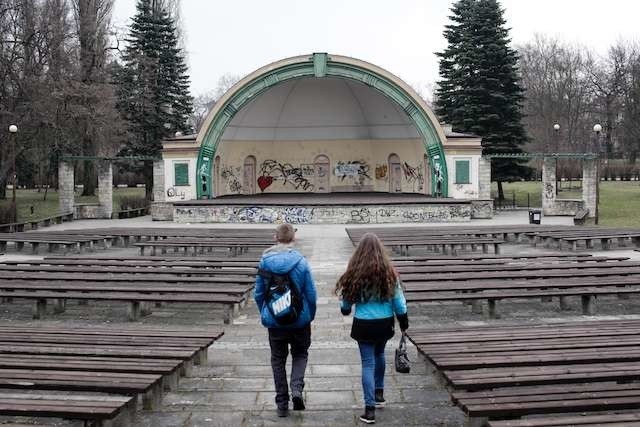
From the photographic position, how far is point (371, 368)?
18.9ft

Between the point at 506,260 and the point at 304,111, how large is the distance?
2819cm

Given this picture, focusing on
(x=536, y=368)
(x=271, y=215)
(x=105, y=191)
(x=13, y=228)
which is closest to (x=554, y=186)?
(x=271, y=215)

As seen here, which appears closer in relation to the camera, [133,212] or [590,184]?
[590,184]

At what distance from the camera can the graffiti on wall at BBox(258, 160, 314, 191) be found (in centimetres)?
4072

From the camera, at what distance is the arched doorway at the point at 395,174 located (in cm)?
3969

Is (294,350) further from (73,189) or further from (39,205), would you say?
(39,205)

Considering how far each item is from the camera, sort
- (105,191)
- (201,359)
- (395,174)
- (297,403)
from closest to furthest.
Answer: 1. (297,403)
2. (201,359)
3. (105,191)
4. (395,174)

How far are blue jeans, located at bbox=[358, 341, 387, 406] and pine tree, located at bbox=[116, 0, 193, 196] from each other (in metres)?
36.9

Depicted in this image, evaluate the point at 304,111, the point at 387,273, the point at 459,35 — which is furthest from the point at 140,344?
the point at 459,35

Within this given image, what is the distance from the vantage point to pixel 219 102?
33.3m

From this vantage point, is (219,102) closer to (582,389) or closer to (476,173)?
(476,173)

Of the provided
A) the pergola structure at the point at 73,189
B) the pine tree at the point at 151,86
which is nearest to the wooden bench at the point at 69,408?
the pergola structure at the point at 73,189

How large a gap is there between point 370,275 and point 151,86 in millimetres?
39736

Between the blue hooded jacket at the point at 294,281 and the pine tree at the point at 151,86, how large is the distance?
36.5 m
